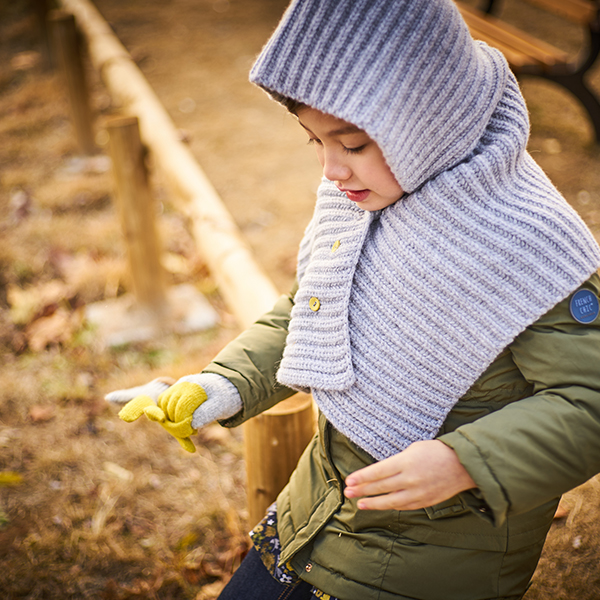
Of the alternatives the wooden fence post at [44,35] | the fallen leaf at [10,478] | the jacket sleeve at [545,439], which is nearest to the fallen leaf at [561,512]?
the jacket sleeve at [545,439]

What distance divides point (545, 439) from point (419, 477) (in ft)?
0.80

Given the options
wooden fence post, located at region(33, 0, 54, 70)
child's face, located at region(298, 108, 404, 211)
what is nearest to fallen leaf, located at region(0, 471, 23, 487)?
child's face, located at region(298, 108, 404, 211)

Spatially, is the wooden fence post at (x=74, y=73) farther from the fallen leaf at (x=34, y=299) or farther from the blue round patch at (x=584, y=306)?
the blue round patch at (x=584, y=306)

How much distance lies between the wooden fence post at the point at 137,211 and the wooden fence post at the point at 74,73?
2437 millimetres

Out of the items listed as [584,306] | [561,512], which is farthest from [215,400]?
[561,512]

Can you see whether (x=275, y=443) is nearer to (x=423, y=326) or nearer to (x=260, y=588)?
(x=260, y=588)

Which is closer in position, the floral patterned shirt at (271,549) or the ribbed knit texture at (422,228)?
the ribbed knit texture at (422,228)

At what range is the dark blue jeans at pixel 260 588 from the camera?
1440mm

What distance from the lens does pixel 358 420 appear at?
129 centimetres

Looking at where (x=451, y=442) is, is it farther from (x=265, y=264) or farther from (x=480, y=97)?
(x=265, y=264)

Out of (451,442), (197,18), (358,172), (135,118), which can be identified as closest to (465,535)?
(451,442)

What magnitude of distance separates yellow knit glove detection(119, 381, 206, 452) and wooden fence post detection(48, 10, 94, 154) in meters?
4.35

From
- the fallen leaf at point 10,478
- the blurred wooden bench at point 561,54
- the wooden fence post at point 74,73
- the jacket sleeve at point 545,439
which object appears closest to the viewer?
the jacket sleeve at point 545,439

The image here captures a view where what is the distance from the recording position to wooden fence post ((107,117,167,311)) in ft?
9.24
